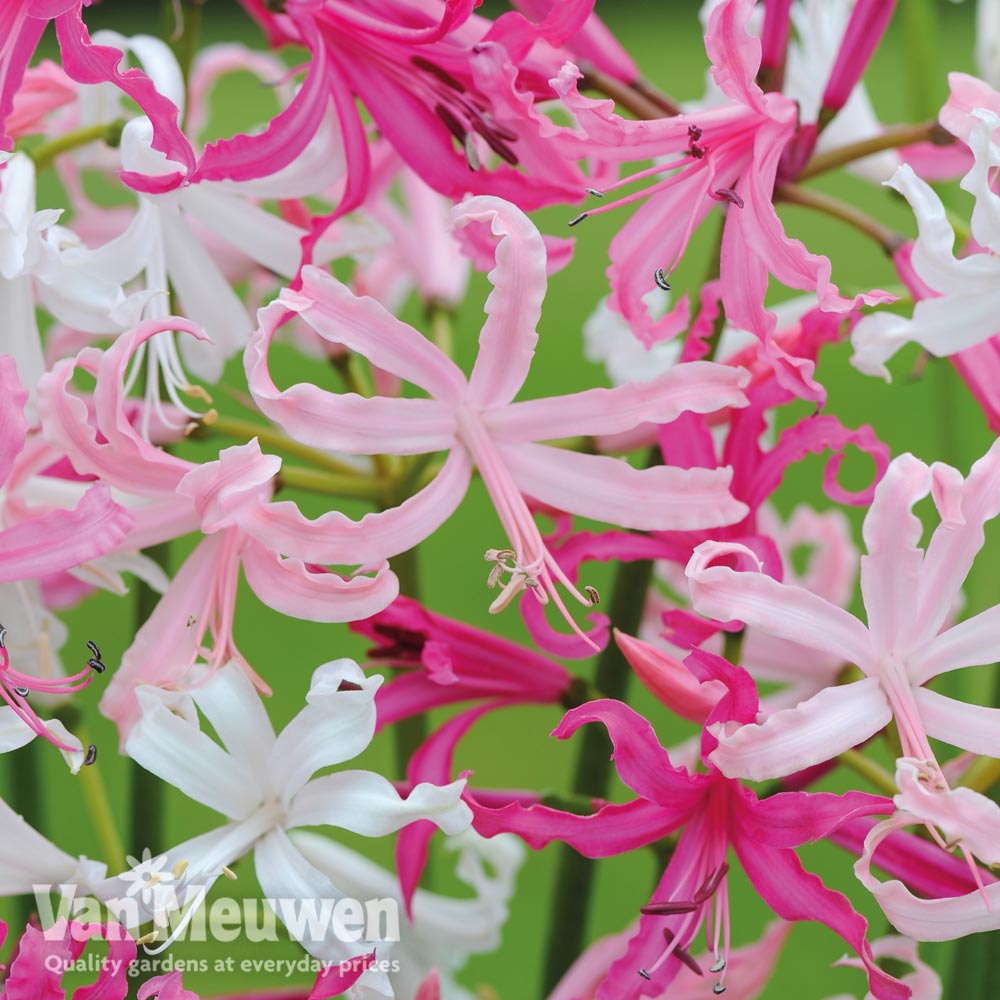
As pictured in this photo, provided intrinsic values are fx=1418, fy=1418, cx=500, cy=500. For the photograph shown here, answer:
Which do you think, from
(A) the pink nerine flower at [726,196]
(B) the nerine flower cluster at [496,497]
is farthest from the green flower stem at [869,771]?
(A) the pink nerine flower at [726,196]

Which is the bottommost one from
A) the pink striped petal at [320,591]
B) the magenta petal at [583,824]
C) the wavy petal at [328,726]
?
the magenta petal at [583,824]

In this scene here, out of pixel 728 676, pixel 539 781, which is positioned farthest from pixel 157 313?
pixel 539 781

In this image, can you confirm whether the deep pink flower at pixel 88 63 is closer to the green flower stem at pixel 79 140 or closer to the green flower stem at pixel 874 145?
the green flower stem at pixel 79 140

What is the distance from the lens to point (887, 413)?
5.51ft

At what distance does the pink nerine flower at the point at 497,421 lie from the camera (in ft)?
1.34

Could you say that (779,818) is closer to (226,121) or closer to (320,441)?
A: (320,441)

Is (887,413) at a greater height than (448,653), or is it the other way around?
(887,413)

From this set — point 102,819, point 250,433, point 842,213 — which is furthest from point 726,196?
point 102,819

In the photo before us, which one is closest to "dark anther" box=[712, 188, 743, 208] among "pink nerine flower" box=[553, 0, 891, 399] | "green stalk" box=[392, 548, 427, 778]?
"pink nerine flower" box=[553, 0, 891, 399]

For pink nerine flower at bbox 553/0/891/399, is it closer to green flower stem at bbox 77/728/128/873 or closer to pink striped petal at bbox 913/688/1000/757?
pink striped petal at bbox 913/688/1000/757

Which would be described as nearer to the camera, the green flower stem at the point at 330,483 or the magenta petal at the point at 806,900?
the magenta petal at the point at 806,900

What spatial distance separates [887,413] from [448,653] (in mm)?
1299

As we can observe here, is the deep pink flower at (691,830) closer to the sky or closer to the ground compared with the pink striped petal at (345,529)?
closer to the ground

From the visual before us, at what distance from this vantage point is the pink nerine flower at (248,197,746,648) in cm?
41
